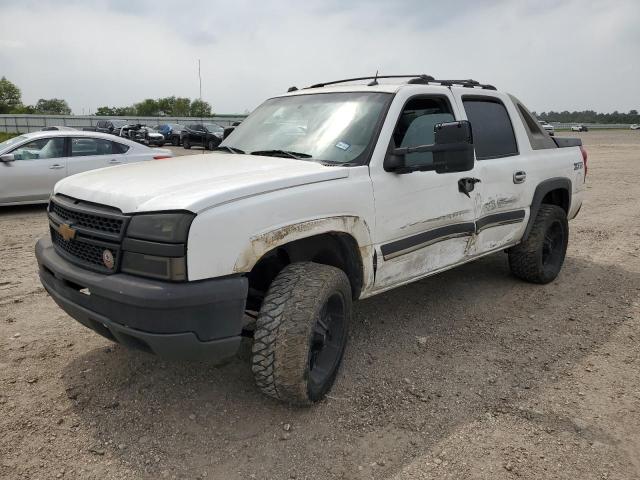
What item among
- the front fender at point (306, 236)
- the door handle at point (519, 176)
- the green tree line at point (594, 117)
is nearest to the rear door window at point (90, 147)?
the door handle at point (519, 176)

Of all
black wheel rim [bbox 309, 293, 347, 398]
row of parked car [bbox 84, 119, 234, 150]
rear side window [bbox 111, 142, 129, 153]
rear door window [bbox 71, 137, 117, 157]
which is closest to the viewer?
black wheel rim [bbox 309, 293, 347, 398]

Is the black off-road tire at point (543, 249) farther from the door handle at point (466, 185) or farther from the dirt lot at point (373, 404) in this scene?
the door handle at point (466, 185)

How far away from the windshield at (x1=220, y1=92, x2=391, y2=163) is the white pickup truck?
1cm

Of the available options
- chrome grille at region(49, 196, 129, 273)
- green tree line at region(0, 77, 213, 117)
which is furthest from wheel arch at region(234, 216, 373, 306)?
green tree line at region(0, 77, 213, 117)

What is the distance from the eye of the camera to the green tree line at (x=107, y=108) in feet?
253

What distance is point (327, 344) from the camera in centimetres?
322

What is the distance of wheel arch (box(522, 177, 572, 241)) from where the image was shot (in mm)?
4902

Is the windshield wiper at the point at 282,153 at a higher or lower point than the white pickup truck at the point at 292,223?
higher

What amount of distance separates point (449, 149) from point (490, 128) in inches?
61.3

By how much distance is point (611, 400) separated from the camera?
10.3 ft

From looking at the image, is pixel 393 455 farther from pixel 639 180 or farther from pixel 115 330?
pixel 639 180

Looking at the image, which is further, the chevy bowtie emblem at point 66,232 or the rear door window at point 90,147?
the rear door window at point 90,147

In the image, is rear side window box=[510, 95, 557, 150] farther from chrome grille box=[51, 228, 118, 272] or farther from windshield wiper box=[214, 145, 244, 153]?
chrome grille box=[51, 228, 118, 272]

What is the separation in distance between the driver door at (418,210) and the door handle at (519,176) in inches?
27.1
